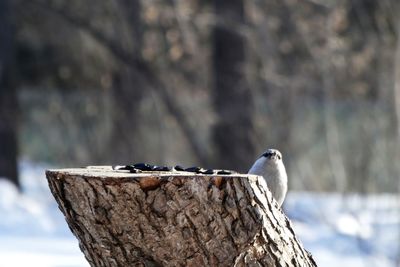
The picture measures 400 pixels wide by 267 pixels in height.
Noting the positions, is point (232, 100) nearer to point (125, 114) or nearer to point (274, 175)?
point (125, 114)

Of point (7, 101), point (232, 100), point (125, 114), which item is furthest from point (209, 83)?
point (7, 101)

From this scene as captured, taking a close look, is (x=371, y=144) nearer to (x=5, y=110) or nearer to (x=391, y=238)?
(x=391, y=238)

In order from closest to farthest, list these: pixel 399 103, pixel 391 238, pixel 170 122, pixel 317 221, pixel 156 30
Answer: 1. pixel 399 103
2. pixel 391 238
3. pixel 317 221
4. pixel 156 30
5. pixel 170 122

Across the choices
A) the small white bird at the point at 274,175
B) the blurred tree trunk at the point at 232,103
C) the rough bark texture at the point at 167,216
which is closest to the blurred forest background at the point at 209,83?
the blurred tree trunk at the point at 232,103

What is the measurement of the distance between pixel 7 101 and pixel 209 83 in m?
3.01

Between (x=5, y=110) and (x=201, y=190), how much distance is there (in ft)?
39.0

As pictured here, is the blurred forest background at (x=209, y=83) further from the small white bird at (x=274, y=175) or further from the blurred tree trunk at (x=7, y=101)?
the small white bird at (x=274, y=175)

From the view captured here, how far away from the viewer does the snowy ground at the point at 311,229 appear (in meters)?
10.0

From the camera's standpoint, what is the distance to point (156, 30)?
14586mm

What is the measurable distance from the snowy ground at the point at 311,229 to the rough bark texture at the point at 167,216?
566cm

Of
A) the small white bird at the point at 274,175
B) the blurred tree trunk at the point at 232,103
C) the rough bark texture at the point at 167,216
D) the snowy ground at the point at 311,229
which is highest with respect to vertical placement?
the blurred tree trunk at the point at 232,103

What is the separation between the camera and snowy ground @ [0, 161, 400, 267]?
10047mm

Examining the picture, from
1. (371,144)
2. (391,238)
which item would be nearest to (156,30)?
(371,144)

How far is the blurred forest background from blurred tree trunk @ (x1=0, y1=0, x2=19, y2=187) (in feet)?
0.06
